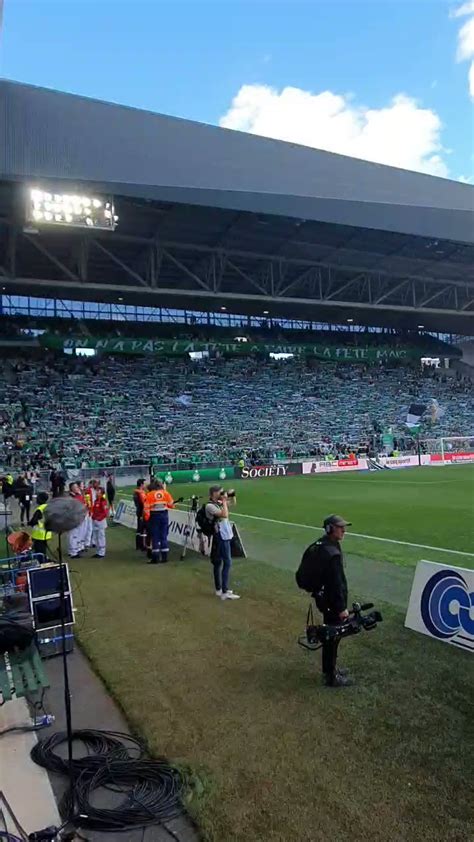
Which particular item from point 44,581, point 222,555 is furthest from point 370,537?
point 44,581

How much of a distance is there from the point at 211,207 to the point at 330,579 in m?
26.8

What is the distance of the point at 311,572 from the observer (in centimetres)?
575

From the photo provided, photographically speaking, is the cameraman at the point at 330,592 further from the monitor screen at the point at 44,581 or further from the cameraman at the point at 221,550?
the cameraman at the point at 221,550

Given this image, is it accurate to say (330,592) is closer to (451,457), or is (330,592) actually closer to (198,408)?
(451,457)

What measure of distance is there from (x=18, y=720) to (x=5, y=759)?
0.75 metres

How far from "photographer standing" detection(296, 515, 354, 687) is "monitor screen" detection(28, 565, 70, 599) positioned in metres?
3.11

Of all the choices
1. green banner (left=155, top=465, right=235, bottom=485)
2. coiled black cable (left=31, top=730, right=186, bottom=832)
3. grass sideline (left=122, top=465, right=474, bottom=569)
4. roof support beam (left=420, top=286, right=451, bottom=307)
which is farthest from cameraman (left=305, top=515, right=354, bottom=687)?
roof support beam (left=420, top=286, right=451, bottom=307)

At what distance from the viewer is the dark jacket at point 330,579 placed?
18.6ft

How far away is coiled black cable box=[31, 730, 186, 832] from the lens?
3713mm

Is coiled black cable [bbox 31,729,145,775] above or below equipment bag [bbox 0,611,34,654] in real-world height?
below

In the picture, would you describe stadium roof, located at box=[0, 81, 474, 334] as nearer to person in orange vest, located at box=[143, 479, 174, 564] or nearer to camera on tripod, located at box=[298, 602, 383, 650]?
person in orange vest, located at box=[143, 479, 174, 564]

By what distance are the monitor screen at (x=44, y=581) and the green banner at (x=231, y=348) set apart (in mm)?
40332

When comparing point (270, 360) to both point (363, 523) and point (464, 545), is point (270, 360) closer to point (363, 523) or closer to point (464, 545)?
point (363, 523)

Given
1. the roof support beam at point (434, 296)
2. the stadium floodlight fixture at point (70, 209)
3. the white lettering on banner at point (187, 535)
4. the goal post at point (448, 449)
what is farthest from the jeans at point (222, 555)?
the roof support beam at point (434, 296)
